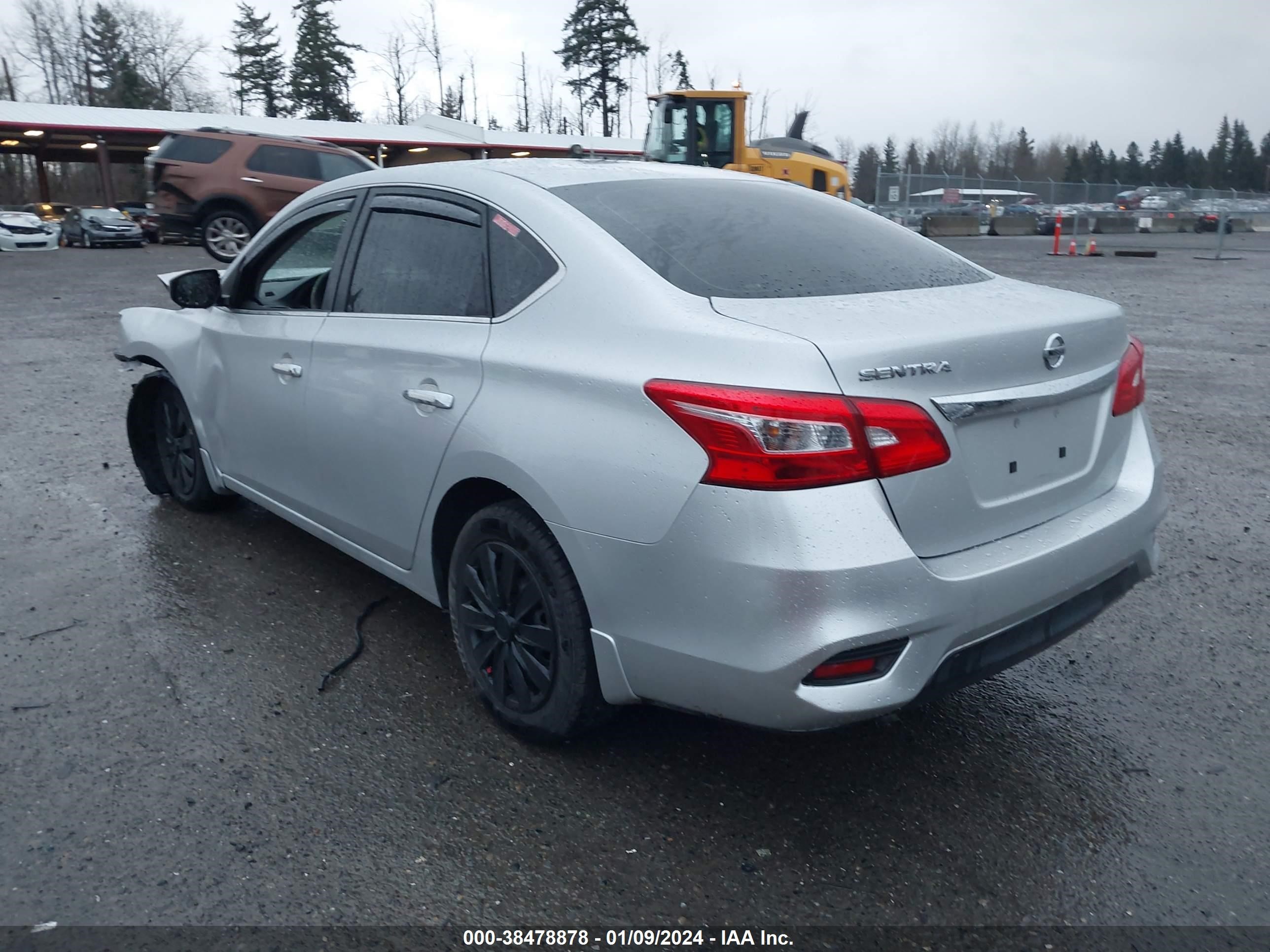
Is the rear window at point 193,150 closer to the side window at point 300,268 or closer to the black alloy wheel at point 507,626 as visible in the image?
the side window at point 300,268

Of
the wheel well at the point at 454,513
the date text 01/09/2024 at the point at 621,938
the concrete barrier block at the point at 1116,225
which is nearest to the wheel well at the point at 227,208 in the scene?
the wheel well at the point at 454,513

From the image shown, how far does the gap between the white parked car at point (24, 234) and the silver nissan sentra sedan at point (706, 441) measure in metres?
A: 29.3

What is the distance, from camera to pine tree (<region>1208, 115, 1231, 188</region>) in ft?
340

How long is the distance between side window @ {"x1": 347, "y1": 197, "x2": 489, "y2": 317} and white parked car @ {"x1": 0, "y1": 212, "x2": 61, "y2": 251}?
96.5 ft

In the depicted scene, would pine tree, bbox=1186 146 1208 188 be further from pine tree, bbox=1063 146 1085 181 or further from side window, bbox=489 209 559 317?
side window, bbox=489 209 559 317

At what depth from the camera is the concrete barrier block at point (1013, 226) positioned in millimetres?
39875

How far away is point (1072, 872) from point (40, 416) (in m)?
7.26

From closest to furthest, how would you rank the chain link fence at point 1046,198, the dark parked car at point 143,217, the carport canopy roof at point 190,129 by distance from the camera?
the dark parked car at point 143,217 < the carport canopy roof at point 190,129 < the chain link fence at point 1046,198

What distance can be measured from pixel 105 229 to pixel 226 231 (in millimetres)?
13903


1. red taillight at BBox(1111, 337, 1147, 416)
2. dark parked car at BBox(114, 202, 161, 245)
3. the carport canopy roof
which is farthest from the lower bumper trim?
the carport canopy roof

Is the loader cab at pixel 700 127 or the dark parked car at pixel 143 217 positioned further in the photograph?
the dark parked car at pixel 143 217

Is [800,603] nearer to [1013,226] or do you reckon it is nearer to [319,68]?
[1013,226]

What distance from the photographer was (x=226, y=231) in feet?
57.7

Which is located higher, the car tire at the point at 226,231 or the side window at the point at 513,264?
the side window at the point at 513,264
